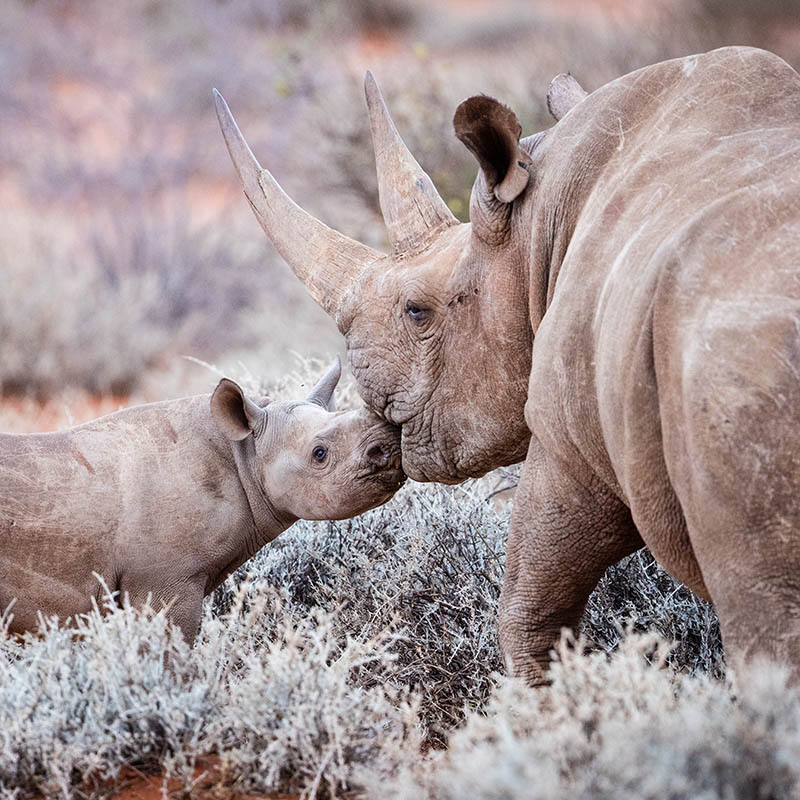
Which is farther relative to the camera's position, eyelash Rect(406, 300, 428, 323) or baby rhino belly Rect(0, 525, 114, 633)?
baby rhino belly Rect(0, 525, 114, 633)

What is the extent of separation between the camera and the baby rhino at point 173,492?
512 centimetres

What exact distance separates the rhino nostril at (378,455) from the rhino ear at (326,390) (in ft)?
2.40

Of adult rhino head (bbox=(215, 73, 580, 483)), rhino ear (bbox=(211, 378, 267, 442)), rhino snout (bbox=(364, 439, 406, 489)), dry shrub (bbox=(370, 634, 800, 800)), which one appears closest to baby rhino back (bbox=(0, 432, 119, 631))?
rhino ear (bbox=(211, 378, 267, 442))

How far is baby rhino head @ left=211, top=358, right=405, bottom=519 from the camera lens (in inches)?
207

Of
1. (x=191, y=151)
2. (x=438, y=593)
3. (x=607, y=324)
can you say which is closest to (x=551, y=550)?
(x=607, y=324)

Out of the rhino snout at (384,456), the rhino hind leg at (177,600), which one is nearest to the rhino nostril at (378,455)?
the rhino snout at (384,456)

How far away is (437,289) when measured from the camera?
458cm

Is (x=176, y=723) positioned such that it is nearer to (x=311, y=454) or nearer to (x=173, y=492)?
(x=173, y=492)

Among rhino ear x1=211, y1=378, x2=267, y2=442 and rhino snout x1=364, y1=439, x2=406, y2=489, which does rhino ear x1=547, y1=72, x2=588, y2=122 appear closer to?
rhino snout x1=364, y1=439, x2=406, y2=489

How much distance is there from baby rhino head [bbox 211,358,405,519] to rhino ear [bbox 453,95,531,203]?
1187mm

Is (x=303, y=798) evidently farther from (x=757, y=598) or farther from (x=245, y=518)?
(x=245, y=518)

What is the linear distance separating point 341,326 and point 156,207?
13213 mm

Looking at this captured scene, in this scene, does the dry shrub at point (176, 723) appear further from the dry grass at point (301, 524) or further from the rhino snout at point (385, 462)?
the rhino snout at point (385, 462)

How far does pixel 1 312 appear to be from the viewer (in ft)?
47.7
